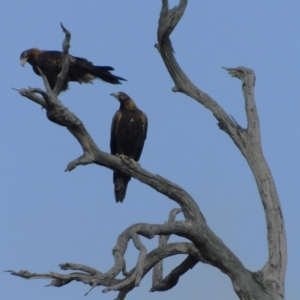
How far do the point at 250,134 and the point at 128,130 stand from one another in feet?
8.27

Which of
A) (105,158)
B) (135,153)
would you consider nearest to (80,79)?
(135,153)

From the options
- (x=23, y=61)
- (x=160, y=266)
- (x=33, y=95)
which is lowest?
(x=160, y=266)

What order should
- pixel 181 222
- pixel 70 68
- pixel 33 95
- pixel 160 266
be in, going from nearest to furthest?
pixel 33 95, pixel 181 222, pixel 160 266, pixel 70 68

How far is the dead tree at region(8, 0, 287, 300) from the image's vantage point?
7.06 metres

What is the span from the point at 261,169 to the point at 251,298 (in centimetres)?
124

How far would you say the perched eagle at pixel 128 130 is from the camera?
10531 mm

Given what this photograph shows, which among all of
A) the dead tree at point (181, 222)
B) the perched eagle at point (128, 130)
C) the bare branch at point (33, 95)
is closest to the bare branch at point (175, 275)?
the dead tree at point (181, 222)

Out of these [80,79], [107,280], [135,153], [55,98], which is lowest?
[107,280]

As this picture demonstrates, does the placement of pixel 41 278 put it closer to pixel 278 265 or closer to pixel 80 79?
pixel 278 265

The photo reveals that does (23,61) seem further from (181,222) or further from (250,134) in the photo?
(181,222)

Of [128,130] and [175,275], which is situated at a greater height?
[128,130]

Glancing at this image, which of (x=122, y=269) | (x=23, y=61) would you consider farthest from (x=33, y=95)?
(x=23, y=61)

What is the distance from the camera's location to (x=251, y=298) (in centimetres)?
782

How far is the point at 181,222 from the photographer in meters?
7.75
